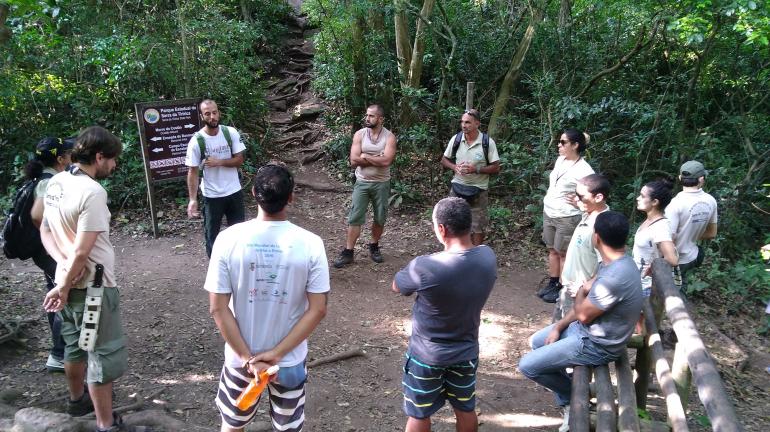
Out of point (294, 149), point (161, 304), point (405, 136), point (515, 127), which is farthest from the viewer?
Result: point (294, 149)

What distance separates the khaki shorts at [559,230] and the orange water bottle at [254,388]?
402cm

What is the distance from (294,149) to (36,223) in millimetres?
7868

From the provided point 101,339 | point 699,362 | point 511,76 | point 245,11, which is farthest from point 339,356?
point 245,11

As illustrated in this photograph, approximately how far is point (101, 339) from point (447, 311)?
1.99 m

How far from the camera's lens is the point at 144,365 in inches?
182

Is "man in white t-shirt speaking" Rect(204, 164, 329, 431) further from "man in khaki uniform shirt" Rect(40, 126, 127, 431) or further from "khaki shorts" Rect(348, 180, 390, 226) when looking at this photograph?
"khaki shorts" Rect(348, 180, 390, 226)

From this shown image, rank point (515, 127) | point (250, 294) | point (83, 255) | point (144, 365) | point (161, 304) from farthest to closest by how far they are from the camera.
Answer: point (515, 127) → point (161, 304) → point (144, 365) → point (83, 255) → point (250, 294)

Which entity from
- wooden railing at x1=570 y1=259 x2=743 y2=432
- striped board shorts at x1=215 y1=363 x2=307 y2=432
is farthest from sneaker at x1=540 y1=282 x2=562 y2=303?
striped board shorts at x1=215 y1=363 x2=307 y2=432

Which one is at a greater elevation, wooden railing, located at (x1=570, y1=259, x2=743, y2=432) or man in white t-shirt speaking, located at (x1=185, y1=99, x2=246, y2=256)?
man in white t-shirt speaking, located at (x1=185, y1=99, x2=246, y2=256)

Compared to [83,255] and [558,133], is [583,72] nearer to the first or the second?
[558,133]

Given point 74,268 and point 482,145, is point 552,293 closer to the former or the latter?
point 482,145

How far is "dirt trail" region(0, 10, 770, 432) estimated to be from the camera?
4.23 m

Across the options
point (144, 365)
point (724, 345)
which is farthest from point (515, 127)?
point (144, 365)

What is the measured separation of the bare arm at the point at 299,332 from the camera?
2678 millimetres
